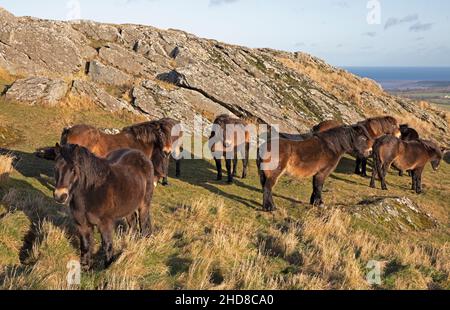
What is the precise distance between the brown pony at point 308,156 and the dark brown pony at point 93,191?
4948mm

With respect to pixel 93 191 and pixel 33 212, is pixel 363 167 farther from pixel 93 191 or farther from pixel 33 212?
pixel 93 191

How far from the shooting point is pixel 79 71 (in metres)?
22.5

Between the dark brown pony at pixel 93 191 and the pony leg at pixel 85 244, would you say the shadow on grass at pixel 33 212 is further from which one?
the dark brown pony at pixel 93 191

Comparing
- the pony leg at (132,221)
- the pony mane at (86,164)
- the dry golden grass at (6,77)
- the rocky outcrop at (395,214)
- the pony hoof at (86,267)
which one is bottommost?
the rocky outcrop at (395,214)

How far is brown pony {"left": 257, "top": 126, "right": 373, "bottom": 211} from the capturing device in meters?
10.9

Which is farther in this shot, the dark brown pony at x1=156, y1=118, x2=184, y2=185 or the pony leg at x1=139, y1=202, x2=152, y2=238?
the dark brown pony at x1=156, y1=118, x2=184, y2=185

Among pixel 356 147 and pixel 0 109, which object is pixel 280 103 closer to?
pixel 356 147

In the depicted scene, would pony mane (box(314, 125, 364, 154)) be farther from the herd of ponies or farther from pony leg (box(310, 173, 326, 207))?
pony leg (box(310, 173, 326, 207))

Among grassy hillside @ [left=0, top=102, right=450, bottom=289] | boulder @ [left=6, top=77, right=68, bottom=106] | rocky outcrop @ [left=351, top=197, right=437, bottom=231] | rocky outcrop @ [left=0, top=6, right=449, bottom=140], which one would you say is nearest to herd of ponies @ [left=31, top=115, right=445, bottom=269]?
grassy hillside @ [left=0, top=102, right=450, bottom=289]

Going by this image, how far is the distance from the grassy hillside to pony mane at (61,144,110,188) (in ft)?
3.84

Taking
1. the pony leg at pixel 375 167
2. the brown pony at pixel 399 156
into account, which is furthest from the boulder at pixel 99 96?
the brown pony at pixel 399 156

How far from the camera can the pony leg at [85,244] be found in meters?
5.97

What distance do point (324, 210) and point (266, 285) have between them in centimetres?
615

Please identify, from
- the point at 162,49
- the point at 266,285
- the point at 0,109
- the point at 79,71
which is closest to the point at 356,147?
the point at 266,285
